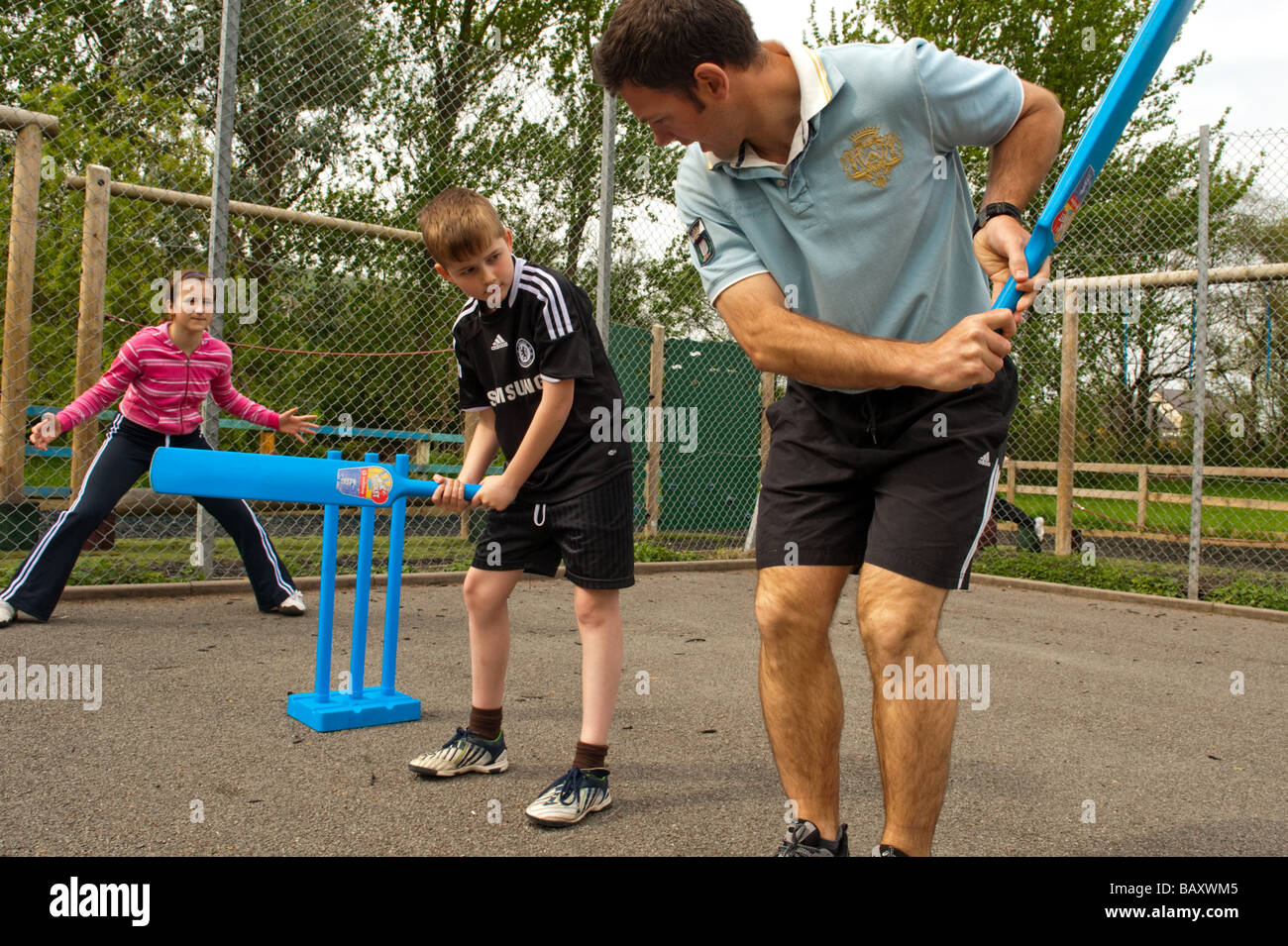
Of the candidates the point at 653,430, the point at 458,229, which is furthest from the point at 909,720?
the point at 653,430

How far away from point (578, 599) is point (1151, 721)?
A: 257 cm

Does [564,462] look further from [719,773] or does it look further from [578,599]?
[719,773]

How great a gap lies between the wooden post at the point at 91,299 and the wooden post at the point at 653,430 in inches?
193

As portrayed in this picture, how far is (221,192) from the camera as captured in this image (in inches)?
236

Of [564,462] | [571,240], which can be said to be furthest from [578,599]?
[571,240]

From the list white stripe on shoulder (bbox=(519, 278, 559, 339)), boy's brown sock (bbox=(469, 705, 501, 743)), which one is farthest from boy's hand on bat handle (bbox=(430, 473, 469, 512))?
boy's brown sock (bbox=(469, 705, 501, 743))

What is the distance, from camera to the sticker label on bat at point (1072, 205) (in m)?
1.89

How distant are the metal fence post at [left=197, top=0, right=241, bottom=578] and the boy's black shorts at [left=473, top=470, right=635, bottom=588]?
3.55 metres

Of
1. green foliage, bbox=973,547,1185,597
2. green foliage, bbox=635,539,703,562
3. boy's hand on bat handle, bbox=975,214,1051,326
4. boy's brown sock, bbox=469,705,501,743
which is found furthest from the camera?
green foliage, bbox=635,539,703,562

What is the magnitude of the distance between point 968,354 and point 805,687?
83 centimetres

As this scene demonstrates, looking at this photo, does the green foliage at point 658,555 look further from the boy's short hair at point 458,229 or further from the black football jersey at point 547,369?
the boy's short hair at point 458,229

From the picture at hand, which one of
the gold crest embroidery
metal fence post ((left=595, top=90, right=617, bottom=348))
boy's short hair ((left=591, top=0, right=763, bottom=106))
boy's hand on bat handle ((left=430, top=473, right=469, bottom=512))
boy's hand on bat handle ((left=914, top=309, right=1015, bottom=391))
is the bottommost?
boy's hand on bat handle ((left=430, top=473, right=469, bottom=512))

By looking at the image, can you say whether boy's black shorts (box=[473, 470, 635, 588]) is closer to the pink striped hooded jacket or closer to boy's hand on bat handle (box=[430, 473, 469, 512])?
boy's hand on bat handle (box=[430, 473, 469, 512])

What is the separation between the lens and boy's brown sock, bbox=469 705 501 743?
3.04 meters
